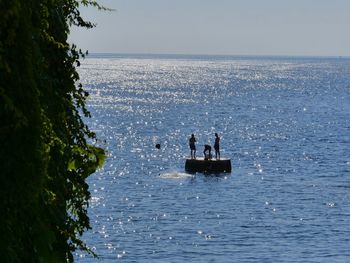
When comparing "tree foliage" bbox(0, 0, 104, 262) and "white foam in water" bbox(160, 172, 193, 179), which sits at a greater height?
"tree foliage" bbox(0, 0, 104, 262)

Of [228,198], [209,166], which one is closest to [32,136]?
[228,198]

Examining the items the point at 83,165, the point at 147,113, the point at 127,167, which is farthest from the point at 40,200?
the point at 147,113

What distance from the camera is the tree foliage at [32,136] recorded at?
9.38 m

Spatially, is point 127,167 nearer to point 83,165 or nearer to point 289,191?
point 289,191

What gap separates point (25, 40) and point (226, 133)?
102 meters

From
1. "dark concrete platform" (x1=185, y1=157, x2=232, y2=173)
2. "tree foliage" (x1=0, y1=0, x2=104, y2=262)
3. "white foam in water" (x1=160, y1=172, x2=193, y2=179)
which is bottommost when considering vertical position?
"white foam in water" (x1=160, y1=172, x2=193, y2=179)

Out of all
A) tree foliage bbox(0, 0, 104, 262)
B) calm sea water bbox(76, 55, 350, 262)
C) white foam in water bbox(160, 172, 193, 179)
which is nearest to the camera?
tree foliage bbox(0, 0, 104, 262)

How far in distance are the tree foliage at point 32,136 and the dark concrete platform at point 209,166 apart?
53351 millimetres

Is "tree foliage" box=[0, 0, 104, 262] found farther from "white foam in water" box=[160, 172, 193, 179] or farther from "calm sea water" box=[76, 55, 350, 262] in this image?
"white foam in water" box=[160, 172, 193, 179]

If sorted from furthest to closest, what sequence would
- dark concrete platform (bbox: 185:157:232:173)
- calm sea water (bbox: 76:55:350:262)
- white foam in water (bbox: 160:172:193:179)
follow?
white foam in water (bbox: 160:172:193:179), dark concrete platform (bbox: 185:157:232:173), calm sea water (bbox: 76:55:350:262)

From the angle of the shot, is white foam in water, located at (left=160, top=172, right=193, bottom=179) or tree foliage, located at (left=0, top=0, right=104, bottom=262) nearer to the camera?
tree foliage, located at (left=0, top=0, right=104, bottom=262)

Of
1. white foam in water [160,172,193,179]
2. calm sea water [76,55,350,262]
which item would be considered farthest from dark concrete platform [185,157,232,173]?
calm sea water [76,55,350,262]

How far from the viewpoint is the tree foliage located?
938cm

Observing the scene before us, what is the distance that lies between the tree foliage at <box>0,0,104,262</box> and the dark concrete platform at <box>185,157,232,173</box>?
5335 cm
